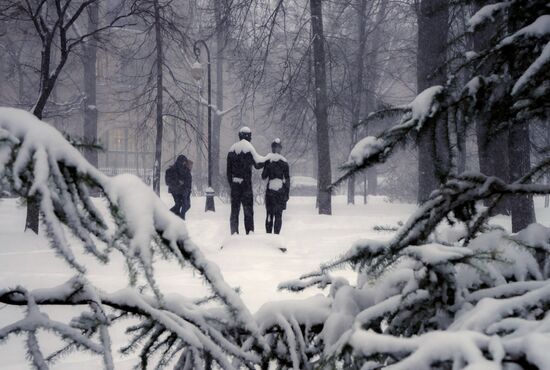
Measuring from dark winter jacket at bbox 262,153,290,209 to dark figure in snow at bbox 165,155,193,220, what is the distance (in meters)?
3.37

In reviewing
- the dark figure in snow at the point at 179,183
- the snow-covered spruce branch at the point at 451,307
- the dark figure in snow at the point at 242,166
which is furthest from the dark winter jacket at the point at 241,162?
the snow-covered spruce branch at the point at 451,307

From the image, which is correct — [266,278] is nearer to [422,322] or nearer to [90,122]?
[422,322]

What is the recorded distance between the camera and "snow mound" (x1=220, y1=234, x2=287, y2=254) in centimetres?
749

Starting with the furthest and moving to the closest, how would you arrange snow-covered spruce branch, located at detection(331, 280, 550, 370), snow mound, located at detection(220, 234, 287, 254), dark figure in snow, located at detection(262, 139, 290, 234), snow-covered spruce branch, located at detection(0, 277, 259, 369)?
dark figure in snow, located at detection(262, 139, 290, 234) → snow mound, located at detection(220, 234, 287, 254) → snow-covered spruce branch, located at detection(0, 277, 259, 369) → snow-covered spruce branch, located at detection(331, 280, 550, 370)

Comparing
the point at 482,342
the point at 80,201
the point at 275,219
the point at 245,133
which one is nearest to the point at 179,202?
the point at 275,219

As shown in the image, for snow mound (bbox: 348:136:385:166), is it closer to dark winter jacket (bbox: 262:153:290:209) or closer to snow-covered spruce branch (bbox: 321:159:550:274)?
snow-covered spruce branch (bbox: 321:159:550:274)

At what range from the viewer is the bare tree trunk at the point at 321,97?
1350 cm

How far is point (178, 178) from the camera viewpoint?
470 inches

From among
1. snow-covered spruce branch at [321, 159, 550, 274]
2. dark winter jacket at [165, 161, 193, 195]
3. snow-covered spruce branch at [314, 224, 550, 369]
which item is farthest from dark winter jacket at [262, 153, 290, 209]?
snow-covered spruce branch at [321, 159, 550, 274]

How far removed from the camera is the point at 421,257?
128cm

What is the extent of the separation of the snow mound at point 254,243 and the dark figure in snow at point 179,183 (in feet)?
14.6

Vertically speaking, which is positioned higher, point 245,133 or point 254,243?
point 245,133

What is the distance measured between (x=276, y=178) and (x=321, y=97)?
18.1 ft

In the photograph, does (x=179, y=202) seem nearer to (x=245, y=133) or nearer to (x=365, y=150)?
(x=245, y=133)
